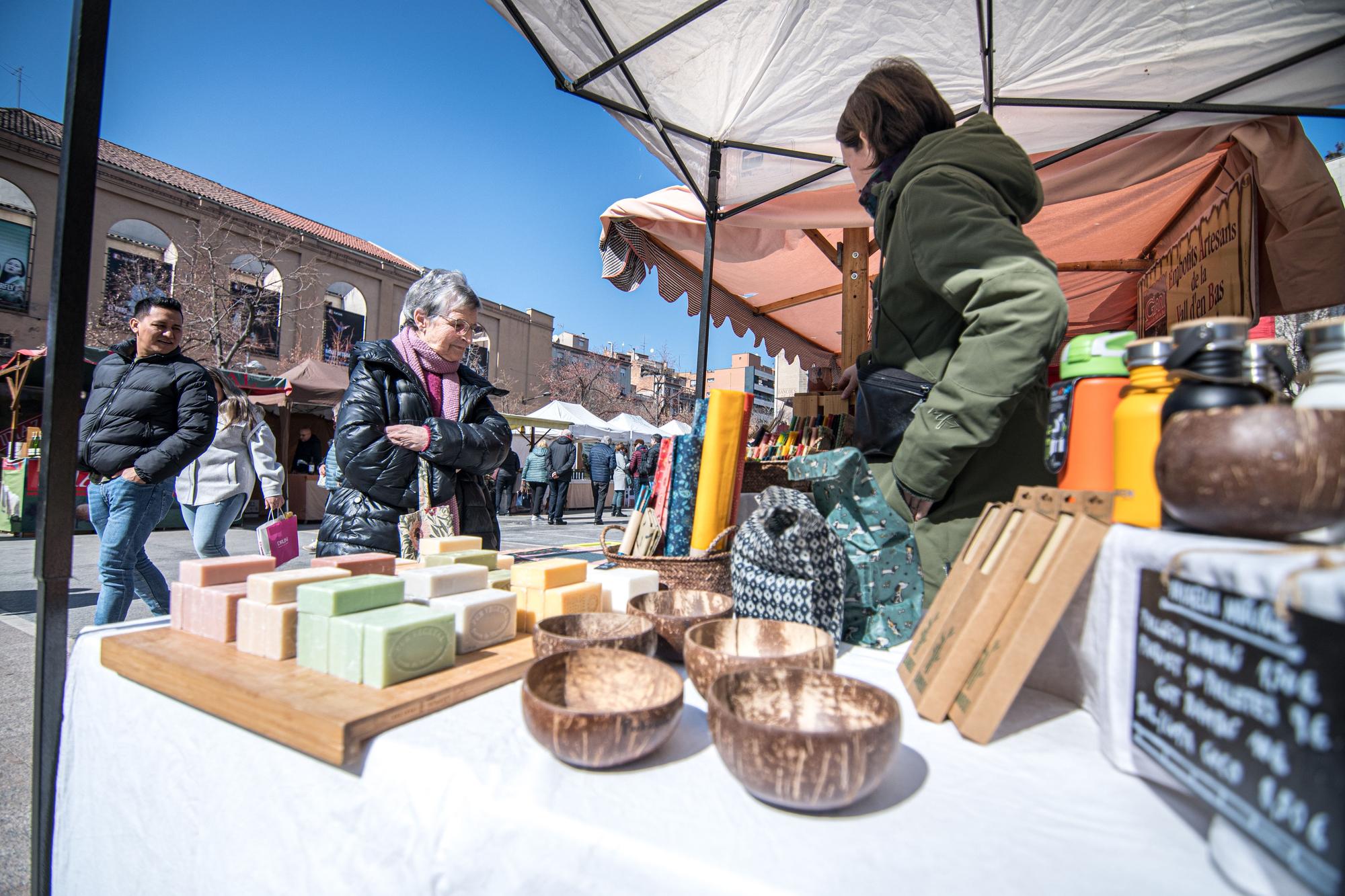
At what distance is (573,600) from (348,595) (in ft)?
1.12

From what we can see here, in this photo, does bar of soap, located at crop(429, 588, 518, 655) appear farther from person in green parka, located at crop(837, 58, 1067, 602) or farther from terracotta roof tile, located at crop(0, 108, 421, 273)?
terracotta roof tile, located at crop(0, 108, 421, 273)

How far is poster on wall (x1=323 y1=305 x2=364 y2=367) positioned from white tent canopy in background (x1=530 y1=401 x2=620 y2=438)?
40.8 feet

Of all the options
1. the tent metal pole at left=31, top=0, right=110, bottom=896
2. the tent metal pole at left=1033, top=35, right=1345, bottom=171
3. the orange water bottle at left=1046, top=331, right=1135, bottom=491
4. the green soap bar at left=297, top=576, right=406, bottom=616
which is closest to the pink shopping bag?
the tent metal pole at left=31, top=0, right=110, bottom=896

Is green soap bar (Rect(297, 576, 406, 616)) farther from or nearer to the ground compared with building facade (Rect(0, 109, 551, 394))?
nearer to the ground

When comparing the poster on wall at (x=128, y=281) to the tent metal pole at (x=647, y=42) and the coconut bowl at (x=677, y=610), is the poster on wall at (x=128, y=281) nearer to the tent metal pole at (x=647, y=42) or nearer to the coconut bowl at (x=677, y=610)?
the tent metal pole at (x=647, y=42)

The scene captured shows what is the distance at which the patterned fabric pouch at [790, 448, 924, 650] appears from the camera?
3.62 feet

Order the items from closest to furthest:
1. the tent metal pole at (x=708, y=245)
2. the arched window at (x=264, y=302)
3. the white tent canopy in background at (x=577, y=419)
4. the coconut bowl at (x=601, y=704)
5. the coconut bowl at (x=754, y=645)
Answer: the coconut bowl at (x=601, y=704), the coconut bowl at (x=754, y=645), the tent metal pole at (x=708, y=245), the white tent canopy in background at (x=577, y=419), the arched window at (x=264, y=302)

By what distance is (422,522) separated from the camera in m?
2.07

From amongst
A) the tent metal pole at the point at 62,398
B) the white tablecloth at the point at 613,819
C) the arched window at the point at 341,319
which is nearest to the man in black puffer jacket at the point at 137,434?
the tent metal pole at the point at 62,398

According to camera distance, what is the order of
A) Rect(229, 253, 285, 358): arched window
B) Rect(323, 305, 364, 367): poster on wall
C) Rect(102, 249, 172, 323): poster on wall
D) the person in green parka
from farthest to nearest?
Rect(323, 305, 364, 367): poster on wall
Rect(229, 253, 285, 358): arched window
Rect(102, 249, 172, 323): poster on wall
the person in green parka

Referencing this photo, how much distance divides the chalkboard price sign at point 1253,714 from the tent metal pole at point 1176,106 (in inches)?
104

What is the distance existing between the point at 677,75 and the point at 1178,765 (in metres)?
2.84

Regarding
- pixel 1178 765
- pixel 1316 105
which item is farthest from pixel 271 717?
pixel 1316 105

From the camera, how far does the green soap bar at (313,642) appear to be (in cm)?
83
